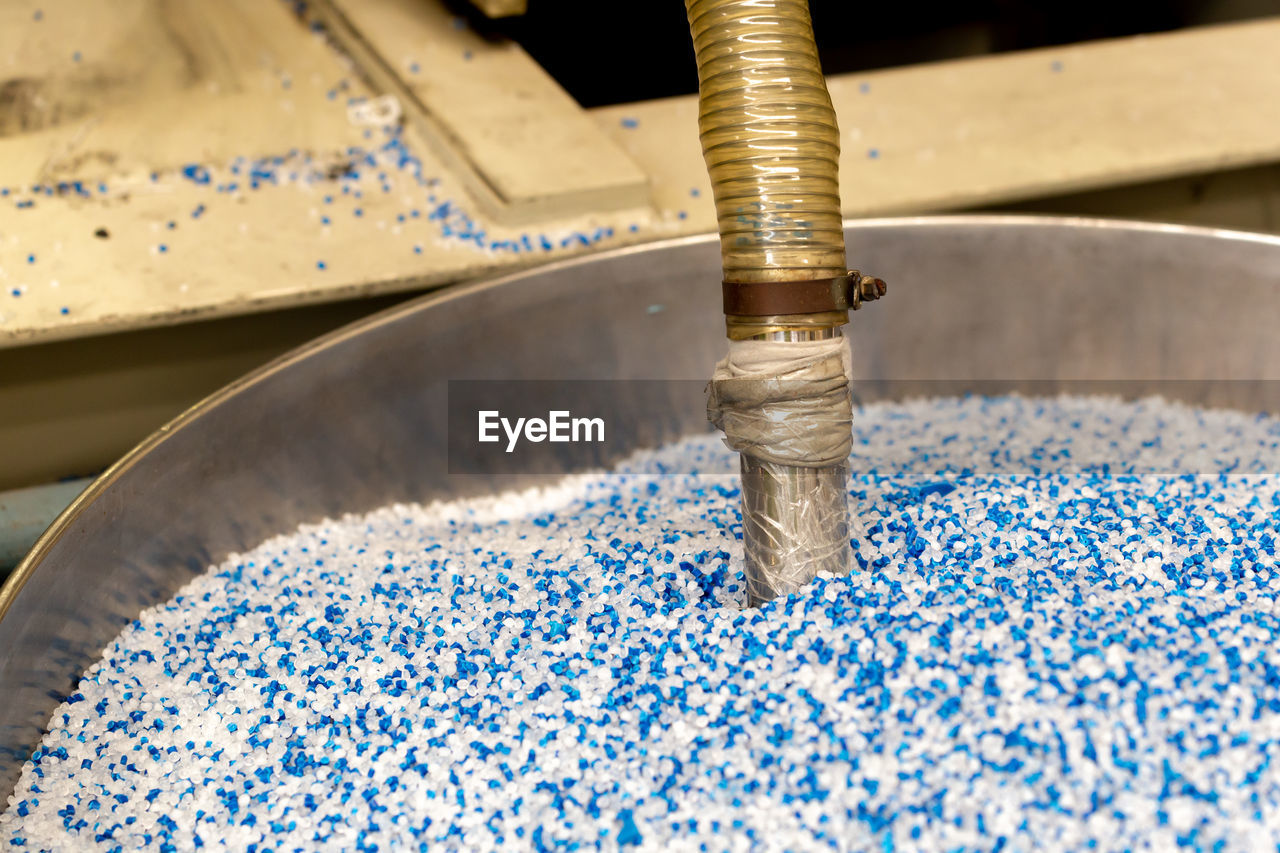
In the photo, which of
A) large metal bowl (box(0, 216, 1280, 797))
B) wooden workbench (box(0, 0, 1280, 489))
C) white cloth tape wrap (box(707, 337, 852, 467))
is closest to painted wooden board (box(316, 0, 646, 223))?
wooden workbench (box(0, 0, 1280, 489))

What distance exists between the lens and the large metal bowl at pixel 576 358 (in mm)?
1039

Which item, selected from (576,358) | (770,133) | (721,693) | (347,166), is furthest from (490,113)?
(721,693)

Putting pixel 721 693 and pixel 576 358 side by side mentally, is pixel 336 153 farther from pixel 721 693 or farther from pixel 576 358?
pixel 721 693

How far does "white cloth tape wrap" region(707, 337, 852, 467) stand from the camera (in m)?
0.83

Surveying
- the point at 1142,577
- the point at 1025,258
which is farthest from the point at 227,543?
the point at 1025,258

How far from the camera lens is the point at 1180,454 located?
1.27 meters

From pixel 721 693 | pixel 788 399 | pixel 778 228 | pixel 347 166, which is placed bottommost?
pixel 721 693

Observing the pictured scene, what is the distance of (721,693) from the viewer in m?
0.80

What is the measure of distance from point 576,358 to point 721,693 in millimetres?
651

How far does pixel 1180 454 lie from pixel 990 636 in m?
0.65

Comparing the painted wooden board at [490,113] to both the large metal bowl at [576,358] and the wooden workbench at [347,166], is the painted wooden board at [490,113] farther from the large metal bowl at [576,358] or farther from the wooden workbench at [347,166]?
the large metal bowl at [576,358]

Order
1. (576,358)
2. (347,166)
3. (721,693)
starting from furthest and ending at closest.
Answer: (347,166) < (576,358) < (721,693)

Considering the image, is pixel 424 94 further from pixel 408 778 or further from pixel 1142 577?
pixel 1142 577

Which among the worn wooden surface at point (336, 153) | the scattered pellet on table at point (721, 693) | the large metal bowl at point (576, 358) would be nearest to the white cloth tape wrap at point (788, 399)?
the scattered pellet on table at point (721, 693)
